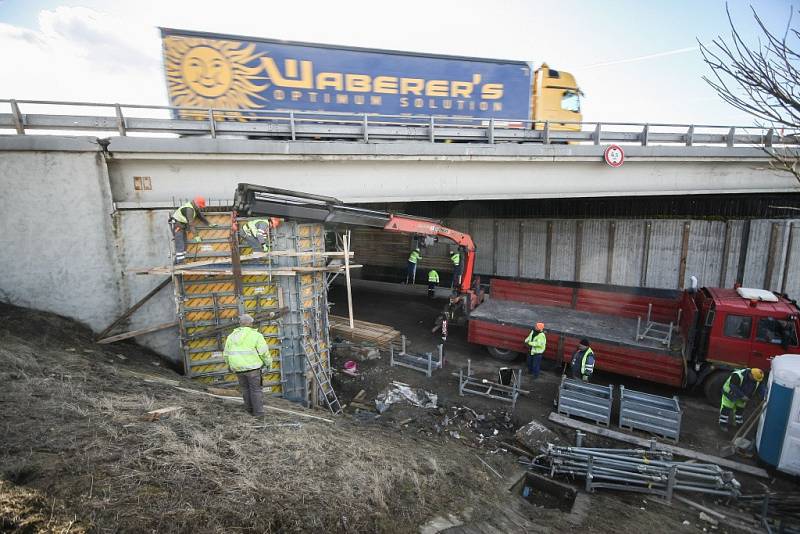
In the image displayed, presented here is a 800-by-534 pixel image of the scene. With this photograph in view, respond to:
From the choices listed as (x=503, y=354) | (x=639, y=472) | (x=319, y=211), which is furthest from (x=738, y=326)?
(x=319, y=211)

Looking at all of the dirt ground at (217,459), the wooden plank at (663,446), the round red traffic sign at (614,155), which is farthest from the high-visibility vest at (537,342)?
the round red traffic sign at (614,155)

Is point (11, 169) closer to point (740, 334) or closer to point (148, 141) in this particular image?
point (148, 141)

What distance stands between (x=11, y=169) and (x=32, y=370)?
4.23m

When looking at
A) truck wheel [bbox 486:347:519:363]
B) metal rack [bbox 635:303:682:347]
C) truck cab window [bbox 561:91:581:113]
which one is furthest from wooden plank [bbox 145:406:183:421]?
truck cab window [bbox 561:91:581:113]

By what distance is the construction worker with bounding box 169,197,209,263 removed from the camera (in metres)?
7.81

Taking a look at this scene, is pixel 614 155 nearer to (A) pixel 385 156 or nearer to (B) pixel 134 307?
(A) pixel 385 156

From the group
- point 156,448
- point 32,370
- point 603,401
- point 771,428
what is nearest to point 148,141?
point 32,370

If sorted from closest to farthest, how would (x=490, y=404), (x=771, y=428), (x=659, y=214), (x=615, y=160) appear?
1. (x=771, y=428)
2. (x=490, y=404)
3. (x=615, y=160)
4. (x=659, y=214)

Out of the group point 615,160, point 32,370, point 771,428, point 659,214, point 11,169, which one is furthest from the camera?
A: point 659,214

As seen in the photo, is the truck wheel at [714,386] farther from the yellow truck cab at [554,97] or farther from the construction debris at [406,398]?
the yellow truck cab at [554,97]

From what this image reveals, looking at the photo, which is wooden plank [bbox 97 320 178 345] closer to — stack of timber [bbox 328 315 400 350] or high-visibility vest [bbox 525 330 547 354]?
stack of timber [bbox 328 315 400 350]

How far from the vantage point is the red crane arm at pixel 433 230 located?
34.0 ft

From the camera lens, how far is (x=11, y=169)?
772 cm

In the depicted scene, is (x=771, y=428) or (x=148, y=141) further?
(x=148, y=141)
